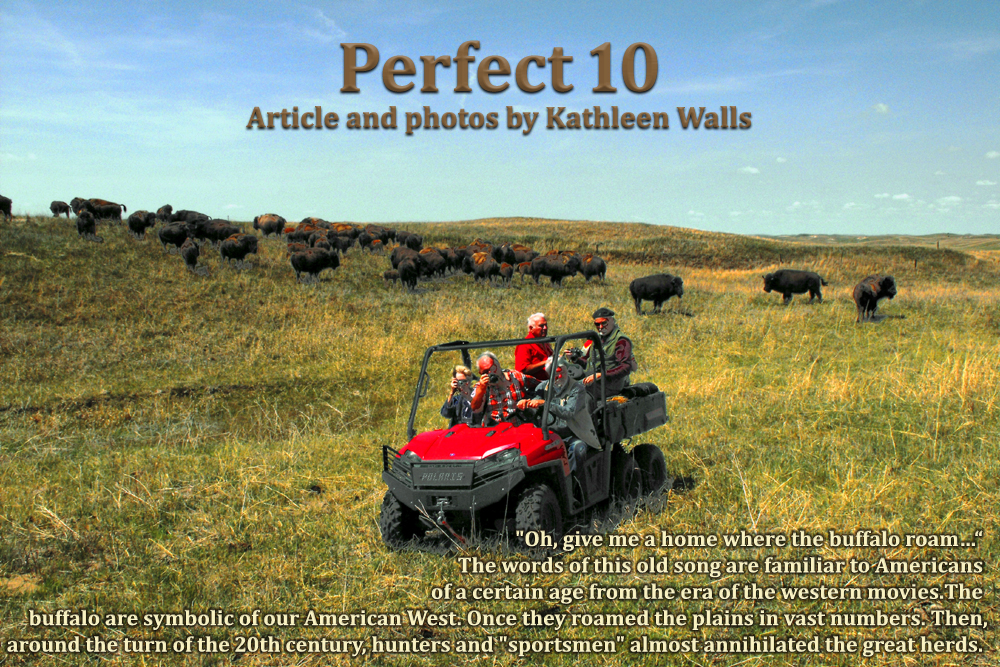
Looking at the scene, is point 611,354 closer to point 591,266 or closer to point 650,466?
point 650,466

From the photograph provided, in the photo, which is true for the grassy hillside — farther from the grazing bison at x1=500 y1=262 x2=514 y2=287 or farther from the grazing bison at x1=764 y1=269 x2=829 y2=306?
the grazing bison at x1=500 y1=262 x2=514 y2=287

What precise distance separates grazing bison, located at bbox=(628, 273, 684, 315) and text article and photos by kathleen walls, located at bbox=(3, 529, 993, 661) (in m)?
19.5

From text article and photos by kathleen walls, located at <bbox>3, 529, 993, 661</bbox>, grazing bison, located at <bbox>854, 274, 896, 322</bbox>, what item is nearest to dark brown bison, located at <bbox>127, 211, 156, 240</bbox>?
grazing bison, located at <bbox>854, 274, 896, 322</bbox>

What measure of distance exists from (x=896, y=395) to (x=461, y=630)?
9024mm

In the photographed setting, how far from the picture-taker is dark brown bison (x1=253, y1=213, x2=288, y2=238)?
46.5m

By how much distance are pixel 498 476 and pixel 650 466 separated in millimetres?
2632

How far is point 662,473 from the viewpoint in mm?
7773

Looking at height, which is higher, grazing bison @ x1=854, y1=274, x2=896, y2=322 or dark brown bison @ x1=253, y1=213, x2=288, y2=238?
dark brown bison @ x1=253, y1=213, x2=288, y2=238

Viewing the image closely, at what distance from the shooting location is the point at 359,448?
10906 mm

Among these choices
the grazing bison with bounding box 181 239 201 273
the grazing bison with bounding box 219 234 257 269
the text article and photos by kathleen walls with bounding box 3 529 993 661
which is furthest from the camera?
the grazing bison with bounding box 219 234 257 269

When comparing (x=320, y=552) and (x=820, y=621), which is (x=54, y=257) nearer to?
(x=320, y=552)

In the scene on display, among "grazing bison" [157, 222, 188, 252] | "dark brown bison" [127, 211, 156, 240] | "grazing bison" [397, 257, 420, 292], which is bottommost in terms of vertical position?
"grazing bison" [397, 257, 420, 292]

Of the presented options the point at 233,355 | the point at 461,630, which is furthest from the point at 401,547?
the point at 233,355

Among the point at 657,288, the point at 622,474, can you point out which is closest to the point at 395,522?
the point at 622,474
